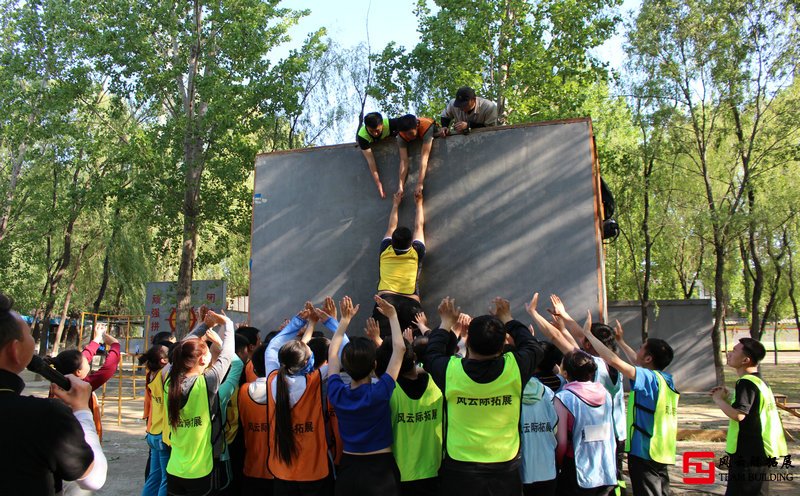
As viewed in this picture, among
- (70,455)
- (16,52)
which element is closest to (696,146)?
(70,455)

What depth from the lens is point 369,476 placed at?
3697mm

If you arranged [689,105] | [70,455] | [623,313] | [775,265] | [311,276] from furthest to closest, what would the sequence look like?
[623,313] < [775,265] < [689,105] < [311,276] < [70,455]

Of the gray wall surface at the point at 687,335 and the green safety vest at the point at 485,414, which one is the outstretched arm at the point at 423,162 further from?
the gray wall surface at the point at 687,335

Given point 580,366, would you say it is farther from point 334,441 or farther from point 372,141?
point 372,141

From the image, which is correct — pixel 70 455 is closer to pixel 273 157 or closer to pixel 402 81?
pixel 273 157

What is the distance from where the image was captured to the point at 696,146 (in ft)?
54.9

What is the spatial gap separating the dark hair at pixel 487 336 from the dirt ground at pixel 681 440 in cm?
513

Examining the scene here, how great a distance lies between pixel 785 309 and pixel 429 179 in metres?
27.5

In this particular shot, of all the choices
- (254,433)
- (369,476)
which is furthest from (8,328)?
(254,433)

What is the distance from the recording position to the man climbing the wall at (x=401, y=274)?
6305 millimetres

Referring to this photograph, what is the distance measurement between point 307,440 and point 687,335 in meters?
19.3

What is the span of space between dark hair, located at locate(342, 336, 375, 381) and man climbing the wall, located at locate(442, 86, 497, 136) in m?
3.69

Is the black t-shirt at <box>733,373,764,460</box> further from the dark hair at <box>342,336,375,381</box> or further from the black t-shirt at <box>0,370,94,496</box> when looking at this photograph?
the black t-shirt at <box>0,370,94,496</box>

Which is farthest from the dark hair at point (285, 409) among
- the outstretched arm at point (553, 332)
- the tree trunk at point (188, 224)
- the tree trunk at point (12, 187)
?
the tree trunk at point (12, 187)
